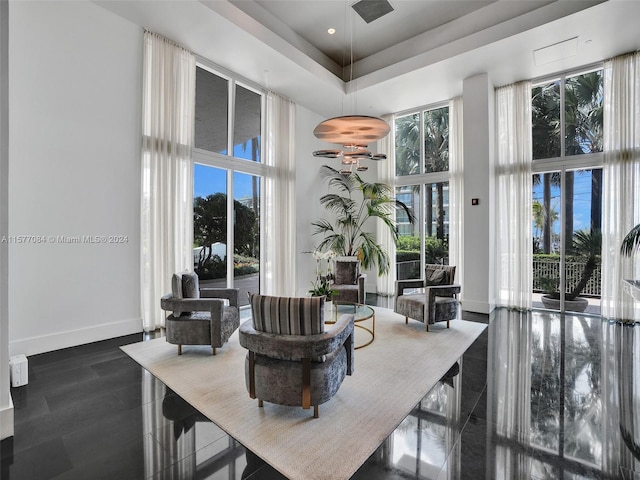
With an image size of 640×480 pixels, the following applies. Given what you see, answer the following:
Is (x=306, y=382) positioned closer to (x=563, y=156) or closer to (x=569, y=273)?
(x=569, y=273)

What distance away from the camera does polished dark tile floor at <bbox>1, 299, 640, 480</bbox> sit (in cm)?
203

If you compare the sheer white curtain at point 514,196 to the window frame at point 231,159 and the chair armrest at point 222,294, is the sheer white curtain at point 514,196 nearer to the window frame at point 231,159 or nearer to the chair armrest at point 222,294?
the window frame at point 231,159

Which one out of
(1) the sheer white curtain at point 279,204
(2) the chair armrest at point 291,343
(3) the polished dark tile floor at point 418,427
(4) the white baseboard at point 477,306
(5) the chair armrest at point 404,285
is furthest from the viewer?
(1) the sheer white curtain at point 279,204

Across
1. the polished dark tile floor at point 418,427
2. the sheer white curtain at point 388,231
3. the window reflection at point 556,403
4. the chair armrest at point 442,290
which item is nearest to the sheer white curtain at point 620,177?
the window reflection at point 556,403

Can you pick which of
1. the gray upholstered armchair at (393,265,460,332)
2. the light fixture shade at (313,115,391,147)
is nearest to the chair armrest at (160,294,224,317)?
the light fixture shade at (313,115,391,147)

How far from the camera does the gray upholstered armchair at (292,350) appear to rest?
249 centimetres

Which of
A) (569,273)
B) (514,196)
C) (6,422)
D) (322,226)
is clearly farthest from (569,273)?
(6,422)

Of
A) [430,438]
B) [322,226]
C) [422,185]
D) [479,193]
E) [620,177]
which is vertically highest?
[422,185]

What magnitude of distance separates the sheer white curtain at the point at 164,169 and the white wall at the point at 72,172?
0.45 feet

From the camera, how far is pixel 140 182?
4820 millimetres

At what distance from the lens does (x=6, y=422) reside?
234 centimetres

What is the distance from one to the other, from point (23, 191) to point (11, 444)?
9.35 ft

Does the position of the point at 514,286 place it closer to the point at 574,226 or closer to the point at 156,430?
the point at 574,226

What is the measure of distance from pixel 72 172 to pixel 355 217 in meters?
5.99
